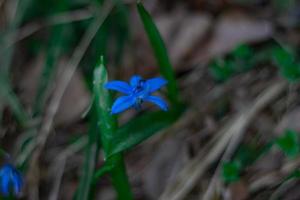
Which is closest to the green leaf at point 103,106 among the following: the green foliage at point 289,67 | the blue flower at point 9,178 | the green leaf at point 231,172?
the blue flower at point 9,178

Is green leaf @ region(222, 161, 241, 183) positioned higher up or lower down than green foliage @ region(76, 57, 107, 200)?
lower down

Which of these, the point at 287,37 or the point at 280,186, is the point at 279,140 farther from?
the point at 287,37

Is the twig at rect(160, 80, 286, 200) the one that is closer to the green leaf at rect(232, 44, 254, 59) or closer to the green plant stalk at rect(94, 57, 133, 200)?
the green leaf at rect(232, 44, 254, 59)

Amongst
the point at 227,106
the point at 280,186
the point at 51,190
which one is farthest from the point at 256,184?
the point at 51,190

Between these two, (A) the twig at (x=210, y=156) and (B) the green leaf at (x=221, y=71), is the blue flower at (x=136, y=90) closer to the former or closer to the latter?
(A) the twig at (x=210, y=156)

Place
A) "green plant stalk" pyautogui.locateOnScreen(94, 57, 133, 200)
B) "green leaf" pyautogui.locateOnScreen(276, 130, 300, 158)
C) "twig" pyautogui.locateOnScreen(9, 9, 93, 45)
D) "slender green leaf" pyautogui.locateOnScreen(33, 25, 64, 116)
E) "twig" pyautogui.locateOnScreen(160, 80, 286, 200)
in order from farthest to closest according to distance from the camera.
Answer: "twig" pyautogui.locateOnScreen(9, 9, 93, 45)
"slender green leaf" pyautogui.locateOnScreen(33, 25, 64, 116)
"twig" pyautogui.locateOnScreen(160, 80, 286, 200)
"green leaf" pyautogui.locateOnScreen(276, 130, 300, 158)
"green plant stalk" pyautogui.locateOnScreen(94, 57, 133, 200)

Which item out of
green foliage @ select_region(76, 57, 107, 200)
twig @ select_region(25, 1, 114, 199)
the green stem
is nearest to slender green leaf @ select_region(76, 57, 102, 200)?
green foliage @ select_region(76, 57, 107, 200)

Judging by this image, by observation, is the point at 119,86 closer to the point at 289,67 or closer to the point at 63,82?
the point at 289,67
